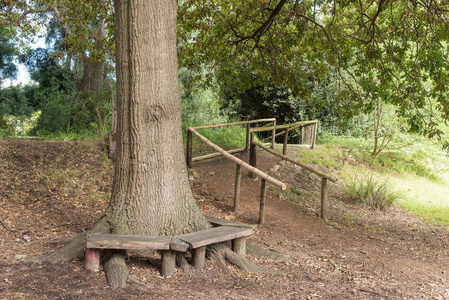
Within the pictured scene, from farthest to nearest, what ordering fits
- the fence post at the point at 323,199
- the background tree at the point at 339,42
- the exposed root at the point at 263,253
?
the background tree at the point at 339,42 → the fence post at the point at 323,199 → the exposed root at the point at 263,253

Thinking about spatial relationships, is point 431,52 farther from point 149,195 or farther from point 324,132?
point 324,132

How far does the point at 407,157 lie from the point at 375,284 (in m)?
10.6

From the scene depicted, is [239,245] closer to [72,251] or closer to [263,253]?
[263,253]

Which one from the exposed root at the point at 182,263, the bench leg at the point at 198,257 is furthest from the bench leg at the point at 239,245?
the exposed root at the point at 182,263

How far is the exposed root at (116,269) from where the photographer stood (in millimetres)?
A: 3836

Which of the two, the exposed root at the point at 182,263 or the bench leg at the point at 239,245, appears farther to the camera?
the bench leg at the point at 239,245

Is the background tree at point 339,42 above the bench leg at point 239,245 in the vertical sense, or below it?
above

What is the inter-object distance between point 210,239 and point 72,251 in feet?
5.06

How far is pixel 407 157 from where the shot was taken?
45.6 feet

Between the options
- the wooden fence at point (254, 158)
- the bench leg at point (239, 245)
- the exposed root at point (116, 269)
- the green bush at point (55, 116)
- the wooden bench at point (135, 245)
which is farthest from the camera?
the green bush at point (55, 116)

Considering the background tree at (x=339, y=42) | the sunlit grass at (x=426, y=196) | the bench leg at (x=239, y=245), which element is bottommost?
the sunlit grass at (x=426, y=196)

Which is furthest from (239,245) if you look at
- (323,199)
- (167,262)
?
(323,199)

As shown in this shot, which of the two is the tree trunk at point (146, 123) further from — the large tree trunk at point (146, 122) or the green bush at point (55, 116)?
the green bush at point (55, 116)

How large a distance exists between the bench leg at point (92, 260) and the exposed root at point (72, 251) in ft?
0.97
